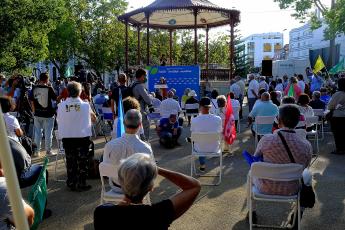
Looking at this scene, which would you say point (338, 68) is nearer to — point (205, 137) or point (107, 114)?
point (107, 114)

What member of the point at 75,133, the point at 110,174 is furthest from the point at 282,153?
the point at 75,133

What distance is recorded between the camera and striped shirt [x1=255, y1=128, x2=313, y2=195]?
442cm

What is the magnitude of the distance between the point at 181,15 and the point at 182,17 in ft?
1.15

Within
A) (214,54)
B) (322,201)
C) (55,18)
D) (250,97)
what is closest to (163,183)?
(322,201)

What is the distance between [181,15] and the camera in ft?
75.9

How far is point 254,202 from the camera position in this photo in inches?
229

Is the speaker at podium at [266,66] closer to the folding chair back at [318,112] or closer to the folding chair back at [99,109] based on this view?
the folding chair back at [318,112]

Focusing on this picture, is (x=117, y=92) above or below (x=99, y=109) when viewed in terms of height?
above

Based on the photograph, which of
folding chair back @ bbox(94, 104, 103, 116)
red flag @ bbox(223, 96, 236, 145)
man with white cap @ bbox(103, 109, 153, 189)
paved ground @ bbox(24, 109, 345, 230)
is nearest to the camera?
man with white cap @ bbox(103, 109, 153, 189)

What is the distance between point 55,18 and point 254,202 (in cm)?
1878

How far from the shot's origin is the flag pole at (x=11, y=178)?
153 cm

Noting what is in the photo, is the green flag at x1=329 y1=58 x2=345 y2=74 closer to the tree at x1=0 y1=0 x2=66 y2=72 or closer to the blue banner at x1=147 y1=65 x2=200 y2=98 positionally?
the blue banner at x1=147 y1=65 x2=200 y2=98

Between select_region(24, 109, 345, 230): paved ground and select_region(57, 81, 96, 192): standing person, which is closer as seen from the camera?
select_region(24, 109, 345, 230): paved ground

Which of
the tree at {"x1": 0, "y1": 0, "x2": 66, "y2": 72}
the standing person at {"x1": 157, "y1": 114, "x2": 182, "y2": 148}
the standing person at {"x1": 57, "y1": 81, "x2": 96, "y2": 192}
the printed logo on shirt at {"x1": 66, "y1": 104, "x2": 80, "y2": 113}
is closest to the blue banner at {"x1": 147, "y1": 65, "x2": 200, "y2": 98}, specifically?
the tree at {"x1": 0, "y1": 0, "x2": 66, "y2": 72}
